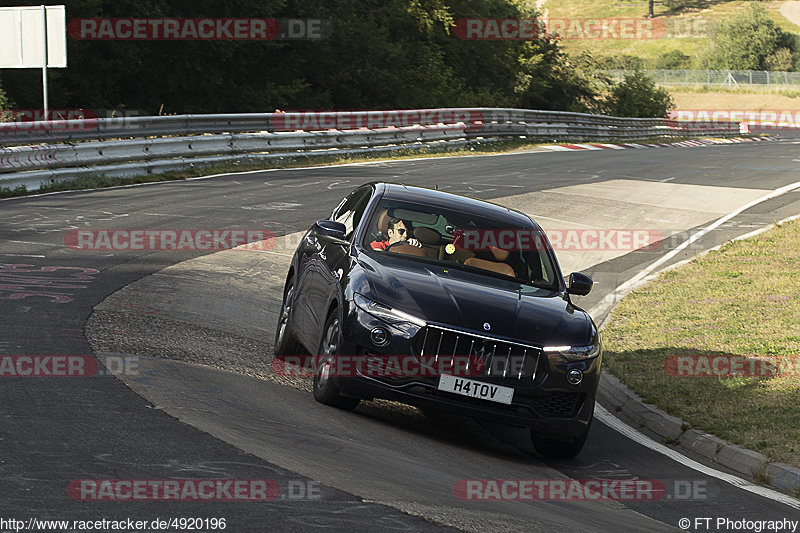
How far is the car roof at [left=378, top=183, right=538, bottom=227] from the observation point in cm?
886

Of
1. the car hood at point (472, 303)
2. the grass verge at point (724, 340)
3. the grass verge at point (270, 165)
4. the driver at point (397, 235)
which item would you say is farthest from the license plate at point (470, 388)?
the grass verge at point (270, 165)

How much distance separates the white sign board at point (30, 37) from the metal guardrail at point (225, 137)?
8.95 feet

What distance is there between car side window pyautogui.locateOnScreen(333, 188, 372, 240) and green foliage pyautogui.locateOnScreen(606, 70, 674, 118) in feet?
182

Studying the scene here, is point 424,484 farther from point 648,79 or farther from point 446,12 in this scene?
point 648,79

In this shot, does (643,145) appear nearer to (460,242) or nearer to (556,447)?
(460,242)

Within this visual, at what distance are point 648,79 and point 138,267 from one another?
5633 cm

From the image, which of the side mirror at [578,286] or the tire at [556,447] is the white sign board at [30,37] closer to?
the side mirror at [578,286]

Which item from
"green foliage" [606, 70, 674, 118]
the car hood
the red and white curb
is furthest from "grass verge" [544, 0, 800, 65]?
the car hood

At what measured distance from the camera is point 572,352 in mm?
7309

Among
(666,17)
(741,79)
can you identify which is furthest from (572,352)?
(666,17)

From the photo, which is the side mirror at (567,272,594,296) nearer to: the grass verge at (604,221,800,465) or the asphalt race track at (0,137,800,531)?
the asphalt race track at (0,137,800,531)

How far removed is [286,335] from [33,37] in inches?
674

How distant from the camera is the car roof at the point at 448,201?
8859 millimetres

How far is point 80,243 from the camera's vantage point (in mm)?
13898
